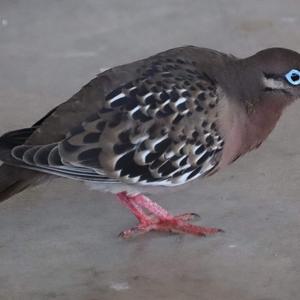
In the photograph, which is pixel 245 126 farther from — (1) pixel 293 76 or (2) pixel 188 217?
(2) pixel 188 217

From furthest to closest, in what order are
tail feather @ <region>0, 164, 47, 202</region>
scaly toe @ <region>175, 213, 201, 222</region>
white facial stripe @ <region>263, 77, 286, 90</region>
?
1. scaly toe @ <region>175, 213, 201, 222</region>
2. white facial stripe @ <region>263, 77, 286, 90</region>
3. tail feather @ <region>0, 164, 47, 202</region>

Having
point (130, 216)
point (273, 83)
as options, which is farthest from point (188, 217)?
point (273, 83)

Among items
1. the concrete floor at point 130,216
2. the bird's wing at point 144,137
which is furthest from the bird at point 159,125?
the concrete floor at point 130,216

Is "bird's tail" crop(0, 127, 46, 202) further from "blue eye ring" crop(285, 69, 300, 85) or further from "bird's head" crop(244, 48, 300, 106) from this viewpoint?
"blue eye ring" crop(285, 69, 300, 85)

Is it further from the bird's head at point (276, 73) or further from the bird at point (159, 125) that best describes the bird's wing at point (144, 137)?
the bird's head at point (276, 73)

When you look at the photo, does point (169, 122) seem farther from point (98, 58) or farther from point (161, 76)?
point (98, 58)

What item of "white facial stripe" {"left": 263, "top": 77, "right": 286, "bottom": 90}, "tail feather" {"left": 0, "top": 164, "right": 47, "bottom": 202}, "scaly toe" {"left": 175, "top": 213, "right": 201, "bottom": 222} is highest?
"white facial stripe" {"left": 263, "top": 77, "right": 286, "bottom": 90}

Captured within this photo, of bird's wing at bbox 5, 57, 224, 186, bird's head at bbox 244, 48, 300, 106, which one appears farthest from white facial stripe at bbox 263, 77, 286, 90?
bird's wing at bbox 5, 57, 224, 186
